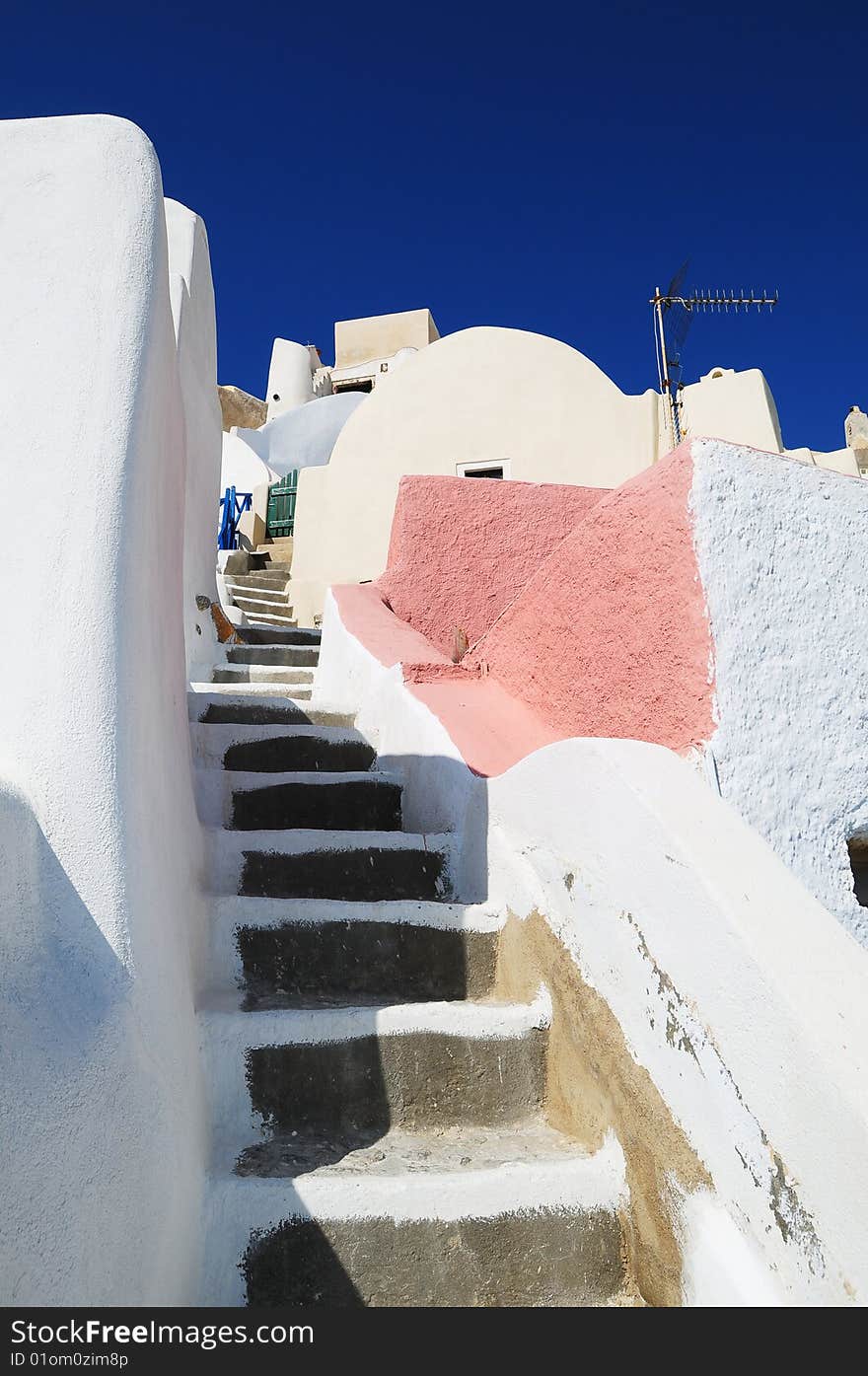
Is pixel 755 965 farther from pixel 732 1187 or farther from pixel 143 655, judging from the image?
pixel 143 655

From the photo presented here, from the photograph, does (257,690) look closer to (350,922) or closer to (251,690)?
(251,690)

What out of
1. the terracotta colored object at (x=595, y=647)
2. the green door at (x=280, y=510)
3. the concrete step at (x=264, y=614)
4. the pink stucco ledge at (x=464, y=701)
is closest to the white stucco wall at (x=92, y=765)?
the pink stucco ledge at (x=464, y=701)

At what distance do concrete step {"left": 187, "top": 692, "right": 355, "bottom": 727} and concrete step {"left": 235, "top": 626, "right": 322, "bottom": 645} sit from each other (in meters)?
2.72

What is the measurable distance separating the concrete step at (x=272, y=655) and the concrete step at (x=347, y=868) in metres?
3.19

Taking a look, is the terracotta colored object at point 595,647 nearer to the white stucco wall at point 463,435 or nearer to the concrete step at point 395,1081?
the concrete step at point 395,1081

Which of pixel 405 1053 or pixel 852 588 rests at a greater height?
pixel 852 588

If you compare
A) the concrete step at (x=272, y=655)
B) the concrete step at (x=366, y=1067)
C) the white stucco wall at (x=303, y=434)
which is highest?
the white stucco wall at (x=303, y=434)

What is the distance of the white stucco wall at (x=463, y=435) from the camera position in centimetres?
852

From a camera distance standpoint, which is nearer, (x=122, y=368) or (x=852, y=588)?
(x=122, y=368)

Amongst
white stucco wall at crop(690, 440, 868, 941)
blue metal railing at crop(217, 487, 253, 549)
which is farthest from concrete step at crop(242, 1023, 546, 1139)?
blue metal railing at crop(217, 487, 253, 549)

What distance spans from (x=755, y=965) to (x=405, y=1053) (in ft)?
2.91

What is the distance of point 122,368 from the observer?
6.10 feet

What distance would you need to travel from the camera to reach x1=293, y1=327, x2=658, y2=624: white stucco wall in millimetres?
8523

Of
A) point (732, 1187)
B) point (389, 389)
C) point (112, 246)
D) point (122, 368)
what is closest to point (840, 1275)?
point (732, 1187)
